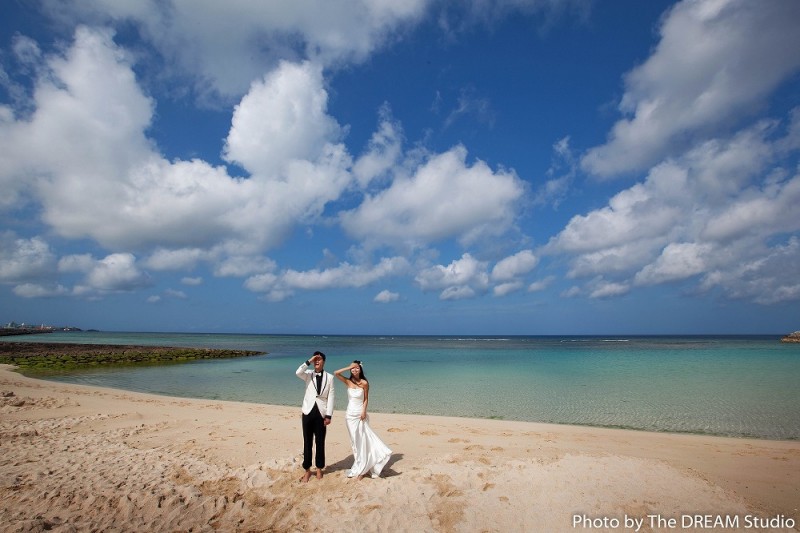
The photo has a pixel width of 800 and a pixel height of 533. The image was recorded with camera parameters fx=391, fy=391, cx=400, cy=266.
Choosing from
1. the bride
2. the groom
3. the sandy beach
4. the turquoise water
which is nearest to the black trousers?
the groom

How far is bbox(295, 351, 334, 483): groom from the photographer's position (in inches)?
303

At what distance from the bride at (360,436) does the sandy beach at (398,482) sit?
331 mm

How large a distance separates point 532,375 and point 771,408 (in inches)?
565

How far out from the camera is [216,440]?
1085cm

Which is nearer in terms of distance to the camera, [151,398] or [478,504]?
[478,504]

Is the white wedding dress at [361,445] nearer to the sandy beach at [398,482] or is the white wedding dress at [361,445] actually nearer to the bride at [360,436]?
the bride at [360,436]

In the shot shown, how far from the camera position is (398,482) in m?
7.64

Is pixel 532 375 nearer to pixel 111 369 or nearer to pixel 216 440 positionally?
pixel 216 440

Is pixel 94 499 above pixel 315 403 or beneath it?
beneath

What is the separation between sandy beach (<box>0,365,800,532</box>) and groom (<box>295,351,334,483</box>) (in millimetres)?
627

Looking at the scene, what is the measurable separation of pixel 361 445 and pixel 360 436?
6.9 inches

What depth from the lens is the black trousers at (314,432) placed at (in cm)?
776

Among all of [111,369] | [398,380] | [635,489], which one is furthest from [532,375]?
[111,369]

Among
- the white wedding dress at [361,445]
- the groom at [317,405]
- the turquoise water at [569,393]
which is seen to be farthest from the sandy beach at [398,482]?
the turquoise water at [569,393]
